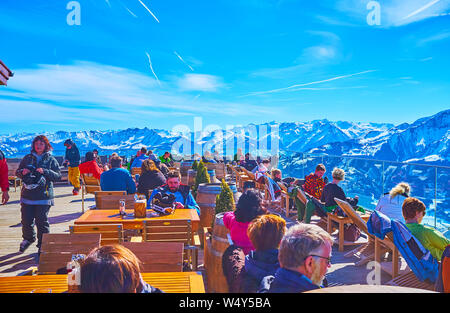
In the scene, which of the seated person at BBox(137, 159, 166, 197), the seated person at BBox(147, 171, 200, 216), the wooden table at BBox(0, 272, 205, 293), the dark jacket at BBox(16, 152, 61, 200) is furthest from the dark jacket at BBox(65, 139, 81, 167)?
the wooden table at BBox(0, 272, 205, 293)

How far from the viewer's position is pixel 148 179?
17.4 ft

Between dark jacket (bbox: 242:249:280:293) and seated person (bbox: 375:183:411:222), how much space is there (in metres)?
2.90

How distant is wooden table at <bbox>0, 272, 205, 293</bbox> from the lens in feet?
6.19

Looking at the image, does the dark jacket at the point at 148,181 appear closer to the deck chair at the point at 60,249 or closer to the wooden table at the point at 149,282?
the deck chair at the point at 60,249

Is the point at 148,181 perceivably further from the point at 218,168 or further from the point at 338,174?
the point at 218,168

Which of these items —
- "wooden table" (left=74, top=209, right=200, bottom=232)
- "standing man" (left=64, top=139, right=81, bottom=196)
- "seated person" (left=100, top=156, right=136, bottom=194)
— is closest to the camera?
"wooden table" (left=74, top=209, right=200, bottom=232)

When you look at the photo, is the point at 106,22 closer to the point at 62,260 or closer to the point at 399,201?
the point at 62,260

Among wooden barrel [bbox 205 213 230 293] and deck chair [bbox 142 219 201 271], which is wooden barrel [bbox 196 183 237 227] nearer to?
deck chair [bbox 142 219 201 271]

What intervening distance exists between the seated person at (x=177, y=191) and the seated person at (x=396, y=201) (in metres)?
2.59

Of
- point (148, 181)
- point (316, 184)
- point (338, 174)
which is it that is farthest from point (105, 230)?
point (316, 184)

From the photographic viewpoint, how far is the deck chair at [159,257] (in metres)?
2.31

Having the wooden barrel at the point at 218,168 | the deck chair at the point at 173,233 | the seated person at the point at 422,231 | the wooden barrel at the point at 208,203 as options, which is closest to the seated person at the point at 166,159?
the wooden barrel at the point at 218,168
